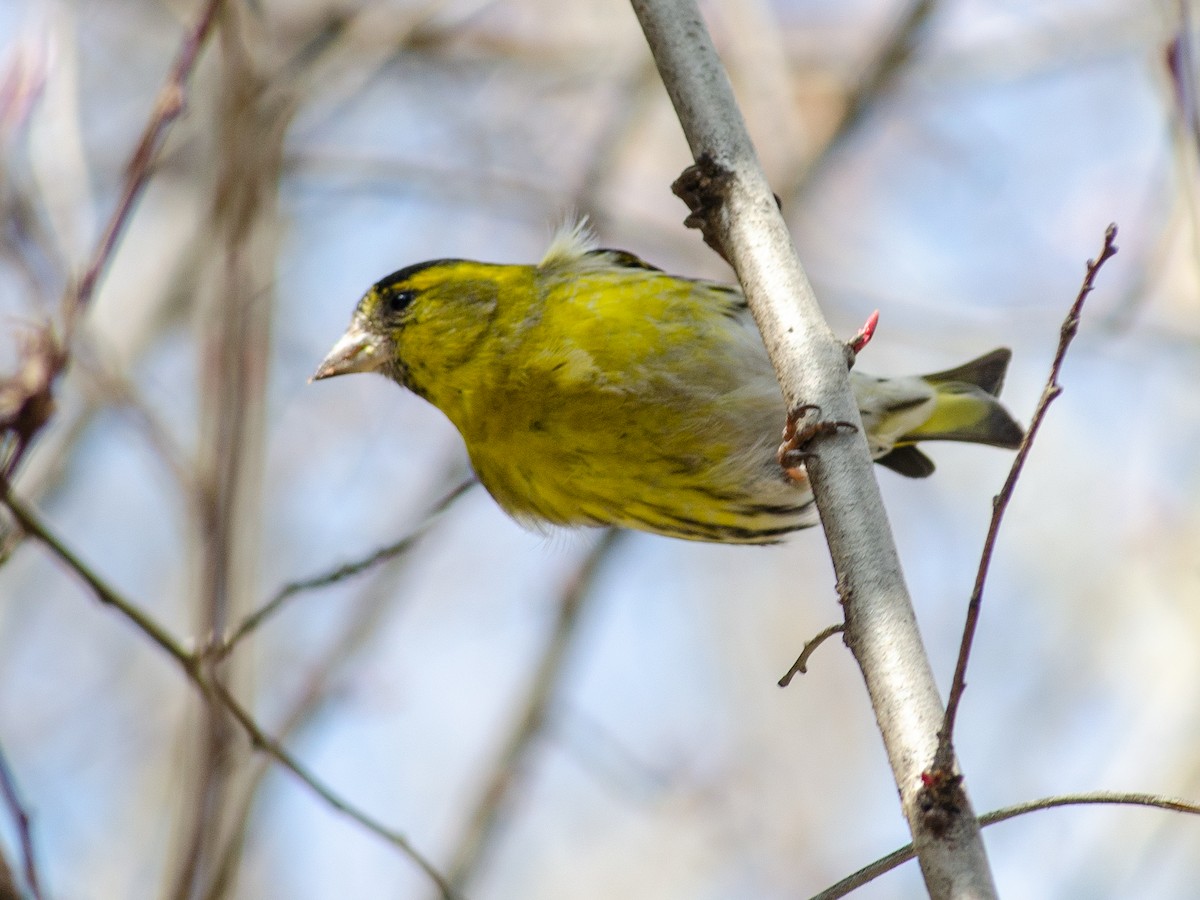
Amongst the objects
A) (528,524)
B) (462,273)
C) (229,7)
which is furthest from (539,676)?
(229,7)

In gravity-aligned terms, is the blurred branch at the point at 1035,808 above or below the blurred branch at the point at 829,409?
below

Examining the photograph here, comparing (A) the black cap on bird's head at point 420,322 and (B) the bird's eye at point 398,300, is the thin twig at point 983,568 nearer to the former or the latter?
(A) the black cap on bird's head at point 420,322

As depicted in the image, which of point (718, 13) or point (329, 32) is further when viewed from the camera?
point (718, 13)

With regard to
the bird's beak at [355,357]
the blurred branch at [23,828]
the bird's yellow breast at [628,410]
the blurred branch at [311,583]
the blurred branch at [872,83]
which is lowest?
the blurred branch at [23,828]

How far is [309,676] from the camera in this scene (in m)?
4.64

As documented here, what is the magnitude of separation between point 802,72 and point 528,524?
15.2 ft

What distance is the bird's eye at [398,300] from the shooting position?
153 inches

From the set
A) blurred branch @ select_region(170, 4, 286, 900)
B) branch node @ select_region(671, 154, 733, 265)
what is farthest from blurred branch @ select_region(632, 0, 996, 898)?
blurred branch @ select_region(170, 4, 286, 900)

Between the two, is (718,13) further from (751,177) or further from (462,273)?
(751,177)

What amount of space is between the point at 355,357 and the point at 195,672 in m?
1.43

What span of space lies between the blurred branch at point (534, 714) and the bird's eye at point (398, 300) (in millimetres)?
1261

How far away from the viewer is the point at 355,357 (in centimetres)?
384

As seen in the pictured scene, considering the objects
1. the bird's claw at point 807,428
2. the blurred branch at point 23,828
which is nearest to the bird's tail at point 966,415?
the bird's claw at point 807,428

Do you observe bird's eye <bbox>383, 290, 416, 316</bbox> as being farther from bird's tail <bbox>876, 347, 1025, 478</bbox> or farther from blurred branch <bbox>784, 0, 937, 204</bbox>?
blurred branch <bbox>784, 0, 937, 204</bbox>
